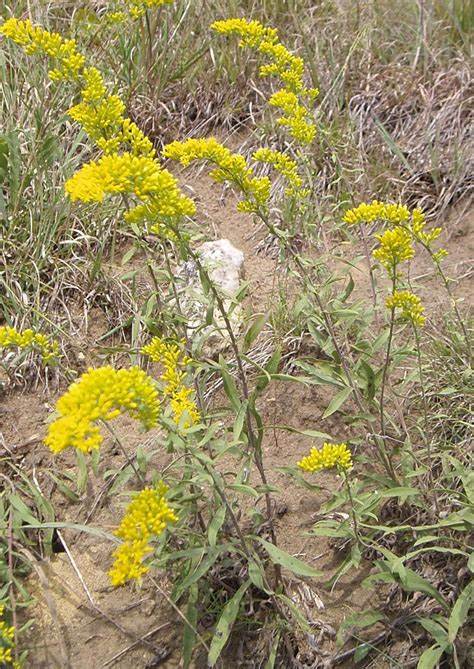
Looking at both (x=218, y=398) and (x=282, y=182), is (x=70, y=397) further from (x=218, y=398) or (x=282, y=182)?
(x=282, y=182)

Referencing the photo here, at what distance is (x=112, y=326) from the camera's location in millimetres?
3393

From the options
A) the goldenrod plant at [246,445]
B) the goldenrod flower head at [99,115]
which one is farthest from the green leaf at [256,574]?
the goldenrod flower head at [99,115]

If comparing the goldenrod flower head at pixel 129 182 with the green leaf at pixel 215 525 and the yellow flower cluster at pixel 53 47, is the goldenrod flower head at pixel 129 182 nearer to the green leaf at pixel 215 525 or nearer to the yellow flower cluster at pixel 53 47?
the yellow flower cluster at pixel 53 47

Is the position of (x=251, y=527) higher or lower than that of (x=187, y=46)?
lower

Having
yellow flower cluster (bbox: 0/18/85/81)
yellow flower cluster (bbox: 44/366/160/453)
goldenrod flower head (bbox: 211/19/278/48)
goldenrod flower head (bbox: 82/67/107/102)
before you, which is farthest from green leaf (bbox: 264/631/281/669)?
goldenrod flower head (bbox: 211/19/278/48)

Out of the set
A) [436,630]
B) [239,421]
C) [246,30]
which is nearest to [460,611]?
[436,630]

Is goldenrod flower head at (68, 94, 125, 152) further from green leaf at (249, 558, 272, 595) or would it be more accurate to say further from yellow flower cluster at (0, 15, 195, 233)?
green leaf at (249, 558, 272, 595)

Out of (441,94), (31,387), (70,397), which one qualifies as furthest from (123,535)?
(441,94)

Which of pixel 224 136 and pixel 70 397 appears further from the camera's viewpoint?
pixel 224 136

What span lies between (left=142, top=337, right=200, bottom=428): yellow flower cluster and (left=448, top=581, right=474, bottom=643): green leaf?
85 cm

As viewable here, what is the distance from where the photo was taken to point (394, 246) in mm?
2053

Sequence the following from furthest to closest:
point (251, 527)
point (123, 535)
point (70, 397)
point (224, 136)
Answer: point (224, 136), point (251, 527), point (123, 535), point (70, 397)

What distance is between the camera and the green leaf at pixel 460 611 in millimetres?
1956

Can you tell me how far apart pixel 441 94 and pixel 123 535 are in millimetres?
3273
